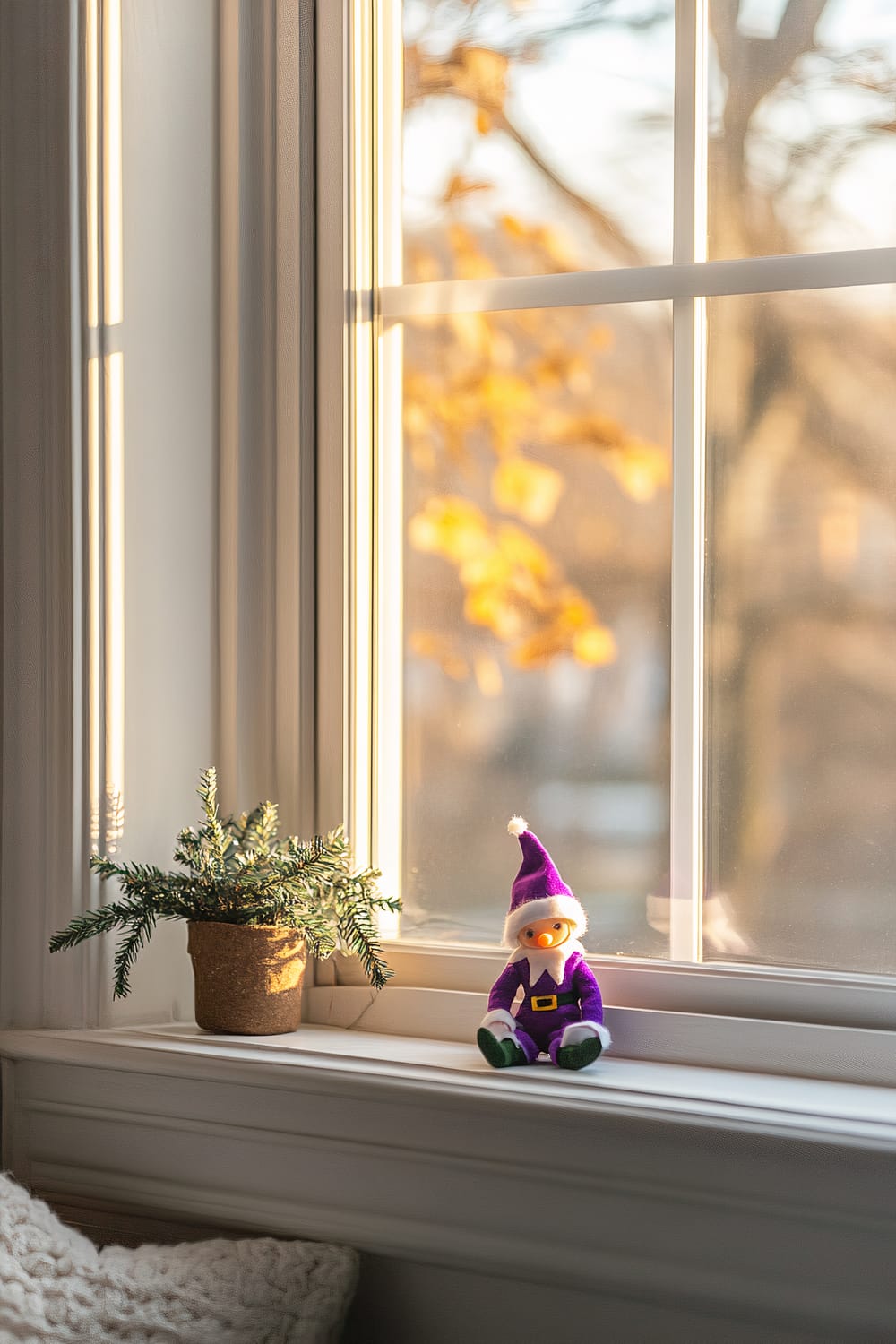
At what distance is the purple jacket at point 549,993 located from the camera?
115 centimetres

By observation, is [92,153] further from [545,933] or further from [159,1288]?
[159,1288]

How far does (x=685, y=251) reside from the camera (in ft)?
4.08

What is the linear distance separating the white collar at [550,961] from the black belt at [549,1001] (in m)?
0.01

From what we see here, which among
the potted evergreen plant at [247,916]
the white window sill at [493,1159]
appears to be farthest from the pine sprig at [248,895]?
the white window sill at [493,1159]

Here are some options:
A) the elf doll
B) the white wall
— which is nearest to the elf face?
the elf doll

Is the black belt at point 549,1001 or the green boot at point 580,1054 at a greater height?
the black belt at point 549,1001

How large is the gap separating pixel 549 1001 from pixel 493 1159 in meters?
0.15

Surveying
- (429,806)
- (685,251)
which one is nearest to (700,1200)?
(429,806)

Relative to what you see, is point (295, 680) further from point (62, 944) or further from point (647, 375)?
point (647, 375)

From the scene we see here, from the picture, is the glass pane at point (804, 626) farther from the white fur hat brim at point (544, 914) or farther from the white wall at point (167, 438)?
the white wall at point (167, 438)

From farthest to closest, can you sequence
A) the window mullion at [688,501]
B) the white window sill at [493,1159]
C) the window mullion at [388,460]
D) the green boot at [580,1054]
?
the window mullion at [388,460]
the window mullion at [688,501]
the green boot at [580,1054]
the white window sill at [493,1159]

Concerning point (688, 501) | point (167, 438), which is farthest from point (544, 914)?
point (167, 438)

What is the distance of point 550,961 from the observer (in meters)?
1.15

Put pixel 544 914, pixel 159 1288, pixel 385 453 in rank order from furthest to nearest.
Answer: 1. pixel 385 453
2. pixel 544 914
3. pixel 159 1288
